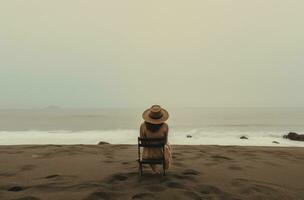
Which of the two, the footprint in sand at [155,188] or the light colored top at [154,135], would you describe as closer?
the footprint in sand at [155,188]

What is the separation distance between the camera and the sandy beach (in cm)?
689

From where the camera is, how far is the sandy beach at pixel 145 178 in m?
6.89

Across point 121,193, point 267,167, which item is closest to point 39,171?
point 121,193

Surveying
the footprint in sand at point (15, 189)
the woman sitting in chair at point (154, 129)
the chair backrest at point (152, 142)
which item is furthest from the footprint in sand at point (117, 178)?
the footprint in sand at point (15, 189)

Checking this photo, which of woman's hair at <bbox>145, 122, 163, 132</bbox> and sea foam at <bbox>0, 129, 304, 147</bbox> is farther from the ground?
woman's hair at <bbox>145, 122, 163, 132</bbox>

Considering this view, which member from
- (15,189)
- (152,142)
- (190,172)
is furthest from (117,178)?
Result: (15,189)

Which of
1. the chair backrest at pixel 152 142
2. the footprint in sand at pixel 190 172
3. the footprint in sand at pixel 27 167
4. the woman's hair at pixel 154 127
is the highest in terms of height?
the woman's hair at pixel 154 127

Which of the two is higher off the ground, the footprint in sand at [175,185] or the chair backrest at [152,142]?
the chair backrest at [152,142]

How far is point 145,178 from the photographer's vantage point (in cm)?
800

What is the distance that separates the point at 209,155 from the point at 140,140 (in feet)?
15.8

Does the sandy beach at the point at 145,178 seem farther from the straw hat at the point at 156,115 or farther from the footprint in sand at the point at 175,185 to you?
the straw hat at the point at 156,115

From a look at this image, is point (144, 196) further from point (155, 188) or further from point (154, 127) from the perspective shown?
point (154, 127)

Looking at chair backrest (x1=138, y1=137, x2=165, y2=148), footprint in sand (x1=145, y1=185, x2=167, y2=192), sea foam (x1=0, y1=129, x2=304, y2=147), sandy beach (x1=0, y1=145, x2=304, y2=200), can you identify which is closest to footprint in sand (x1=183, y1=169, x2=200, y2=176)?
sandy beach (x1=0, y1=145, x2=304, y2=200)

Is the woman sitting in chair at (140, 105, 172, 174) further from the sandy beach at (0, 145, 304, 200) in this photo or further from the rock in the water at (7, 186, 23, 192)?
the rock in the water at (7, 186, 23, 192)
